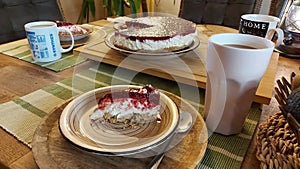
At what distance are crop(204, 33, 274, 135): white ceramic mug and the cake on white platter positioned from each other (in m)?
0.13

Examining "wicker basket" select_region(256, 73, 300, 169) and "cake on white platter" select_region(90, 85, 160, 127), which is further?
"cake on white platter" select_region(90, 85, 160, 127)

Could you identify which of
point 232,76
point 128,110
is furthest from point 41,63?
point 232,76

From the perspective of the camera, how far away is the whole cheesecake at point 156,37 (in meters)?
0.81

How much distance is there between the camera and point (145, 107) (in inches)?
20.1

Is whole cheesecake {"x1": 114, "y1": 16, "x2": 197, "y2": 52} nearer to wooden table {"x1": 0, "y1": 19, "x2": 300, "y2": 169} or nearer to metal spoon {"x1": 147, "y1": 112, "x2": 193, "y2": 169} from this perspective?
wooden table {"x1": 0, "y1": 19, "x2": 300, "y2": 169}

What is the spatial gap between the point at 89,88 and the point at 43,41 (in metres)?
0.29

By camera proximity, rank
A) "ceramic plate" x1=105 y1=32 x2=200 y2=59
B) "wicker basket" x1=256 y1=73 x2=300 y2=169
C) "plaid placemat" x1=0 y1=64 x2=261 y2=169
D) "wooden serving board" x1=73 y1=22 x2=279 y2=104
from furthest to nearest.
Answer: "ceramic plate" x1=105 y1=32 x2=200 y2=59 < "wooden serving board" x1=73 y1=22 x2=279 y2=104 < "plaid placemat" x1=0 y1=64 x2=261 y2=169 < "wicker basket" x1=256 y1=73 x2=300 y2=169

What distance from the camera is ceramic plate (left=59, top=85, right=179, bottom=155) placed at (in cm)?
42

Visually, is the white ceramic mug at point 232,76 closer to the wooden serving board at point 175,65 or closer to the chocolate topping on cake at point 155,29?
the wooden serving board at point 175,65

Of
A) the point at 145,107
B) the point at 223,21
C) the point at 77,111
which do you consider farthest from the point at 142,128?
the point at 223,21

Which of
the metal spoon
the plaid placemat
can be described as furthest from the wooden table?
the metal spoon

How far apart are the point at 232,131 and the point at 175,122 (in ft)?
0.49

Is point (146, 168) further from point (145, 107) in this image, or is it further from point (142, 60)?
point (142, 60)

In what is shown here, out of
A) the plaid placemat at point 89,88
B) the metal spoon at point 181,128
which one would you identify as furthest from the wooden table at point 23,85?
the metal spoon at point 181,128
